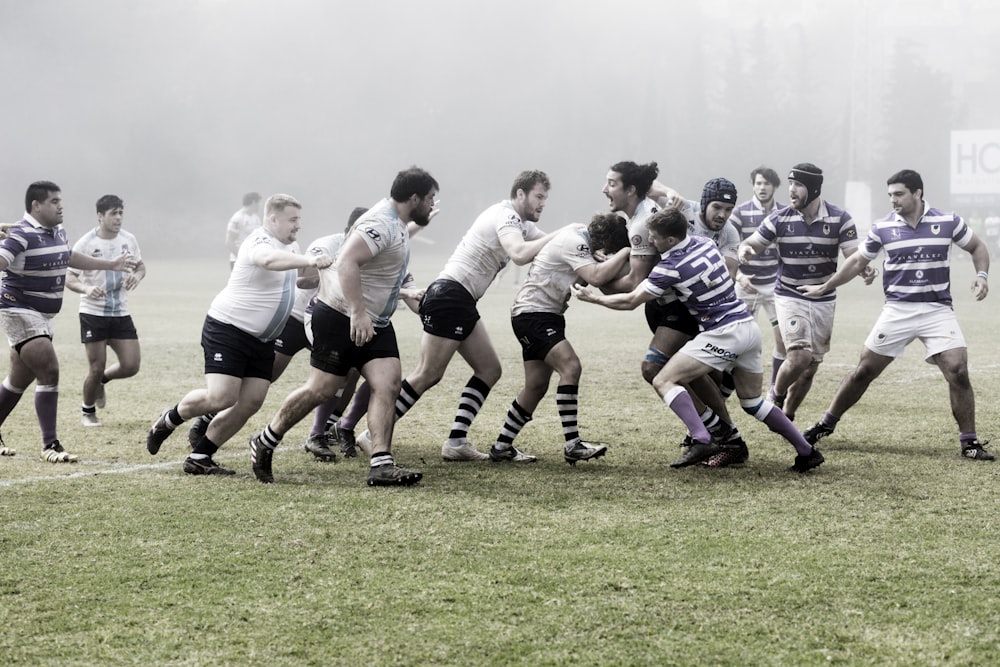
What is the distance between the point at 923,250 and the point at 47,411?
243 inches

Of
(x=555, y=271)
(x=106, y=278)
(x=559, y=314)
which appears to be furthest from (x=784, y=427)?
(x=106, y=278)

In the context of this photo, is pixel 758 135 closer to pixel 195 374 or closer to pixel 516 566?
pixel 195 374

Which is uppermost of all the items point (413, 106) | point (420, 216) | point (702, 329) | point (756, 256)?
point (413, 106)

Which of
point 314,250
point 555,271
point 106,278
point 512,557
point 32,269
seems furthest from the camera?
point 106,278

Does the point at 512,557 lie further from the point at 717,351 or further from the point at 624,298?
the point at 717,351

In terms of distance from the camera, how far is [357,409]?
7871 millimetres

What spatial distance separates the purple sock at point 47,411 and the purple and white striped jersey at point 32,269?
56 centimetres

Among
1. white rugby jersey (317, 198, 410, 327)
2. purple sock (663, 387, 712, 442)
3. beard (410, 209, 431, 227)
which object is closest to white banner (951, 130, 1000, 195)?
purple sock (663, 387, 712, 442)

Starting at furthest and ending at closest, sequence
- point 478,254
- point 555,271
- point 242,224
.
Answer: point 242,224 → point 478,254 → point 555,271

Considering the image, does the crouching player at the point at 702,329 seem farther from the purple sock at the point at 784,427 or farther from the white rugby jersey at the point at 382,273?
the white rugby jersey at the point at 382,273

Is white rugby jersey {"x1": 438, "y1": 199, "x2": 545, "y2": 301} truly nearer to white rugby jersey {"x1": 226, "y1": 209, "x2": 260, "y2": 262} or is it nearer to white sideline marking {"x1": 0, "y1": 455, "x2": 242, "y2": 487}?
white sideline marking {"x1": 0, "y1": 455, "x2": 242, "y2": 487}

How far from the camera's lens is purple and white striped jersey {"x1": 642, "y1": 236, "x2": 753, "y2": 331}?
261 inches

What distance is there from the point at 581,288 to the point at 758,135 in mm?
94426

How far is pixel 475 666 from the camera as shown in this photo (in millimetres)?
3777
